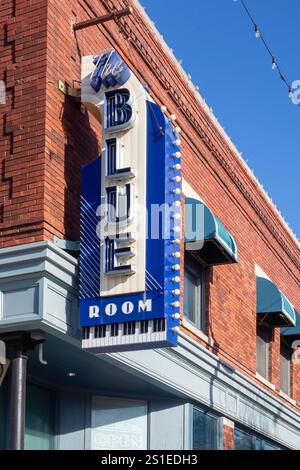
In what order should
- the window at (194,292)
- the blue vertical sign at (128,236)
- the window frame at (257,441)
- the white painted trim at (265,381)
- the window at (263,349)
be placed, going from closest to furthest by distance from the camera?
the blue vertical sign at (128,236) → the window at (194,292) → the window frame at (257,441) → the white painted trim at (265,381) → the window at (263,349)

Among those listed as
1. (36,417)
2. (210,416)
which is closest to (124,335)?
(36,417)

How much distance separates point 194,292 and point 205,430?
7.72 ft

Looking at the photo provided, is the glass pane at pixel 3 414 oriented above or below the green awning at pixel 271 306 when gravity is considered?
below

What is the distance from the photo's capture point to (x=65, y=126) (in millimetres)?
12414

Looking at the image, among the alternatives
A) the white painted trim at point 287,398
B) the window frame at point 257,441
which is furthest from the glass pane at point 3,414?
the white painted trim at point 287,398

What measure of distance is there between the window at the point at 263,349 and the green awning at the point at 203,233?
421 centimetres

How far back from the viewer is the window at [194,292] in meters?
15.9

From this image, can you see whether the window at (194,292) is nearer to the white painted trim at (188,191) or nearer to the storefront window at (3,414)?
the white painted trim at (188,191)

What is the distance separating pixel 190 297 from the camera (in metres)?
16.0

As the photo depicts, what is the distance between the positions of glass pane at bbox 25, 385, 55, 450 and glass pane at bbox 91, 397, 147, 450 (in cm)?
68

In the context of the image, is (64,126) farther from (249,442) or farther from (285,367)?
(285,367)

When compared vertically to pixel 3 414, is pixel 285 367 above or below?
above

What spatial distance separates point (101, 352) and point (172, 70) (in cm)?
648
